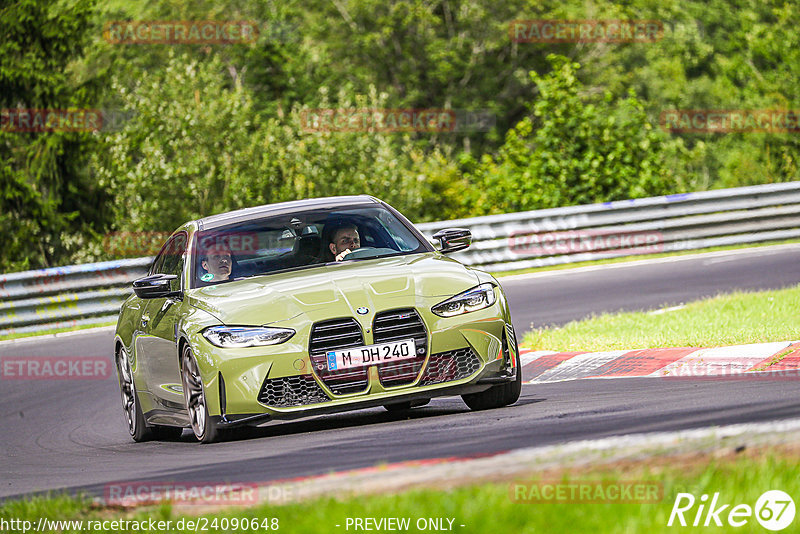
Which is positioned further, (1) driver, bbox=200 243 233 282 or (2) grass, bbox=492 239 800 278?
(2) grass, bbox=492 239 800 278

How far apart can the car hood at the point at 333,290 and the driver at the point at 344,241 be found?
0.48 meters

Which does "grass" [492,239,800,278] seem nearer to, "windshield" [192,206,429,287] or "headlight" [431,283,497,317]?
"windshield" [192,206,429,287]

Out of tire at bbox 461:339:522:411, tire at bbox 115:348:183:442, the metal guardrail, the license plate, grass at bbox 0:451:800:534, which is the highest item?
grass at bbox 0:451:800:534

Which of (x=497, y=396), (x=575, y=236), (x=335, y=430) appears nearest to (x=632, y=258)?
(x=575, y=236)

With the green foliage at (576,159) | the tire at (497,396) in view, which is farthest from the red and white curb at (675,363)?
the green foliage at (576,159)

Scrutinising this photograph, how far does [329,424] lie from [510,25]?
147 feet

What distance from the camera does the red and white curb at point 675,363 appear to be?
9492 millimetres

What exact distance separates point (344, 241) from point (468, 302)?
4.50 ft

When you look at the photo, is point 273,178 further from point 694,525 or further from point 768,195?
point 694,525

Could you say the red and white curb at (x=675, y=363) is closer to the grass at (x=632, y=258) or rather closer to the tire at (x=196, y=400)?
the tire at (x=196, y=400)

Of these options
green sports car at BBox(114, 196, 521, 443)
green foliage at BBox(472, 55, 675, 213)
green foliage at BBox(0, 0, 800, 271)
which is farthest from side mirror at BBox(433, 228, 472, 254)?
green foliage at BBox(0, 0, 800, 271)

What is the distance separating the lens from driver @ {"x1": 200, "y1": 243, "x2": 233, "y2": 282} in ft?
29.8

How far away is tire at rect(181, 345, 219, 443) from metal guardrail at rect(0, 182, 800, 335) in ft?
38.0

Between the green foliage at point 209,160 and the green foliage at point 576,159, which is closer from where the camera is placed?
the green foliage at point 576,159
